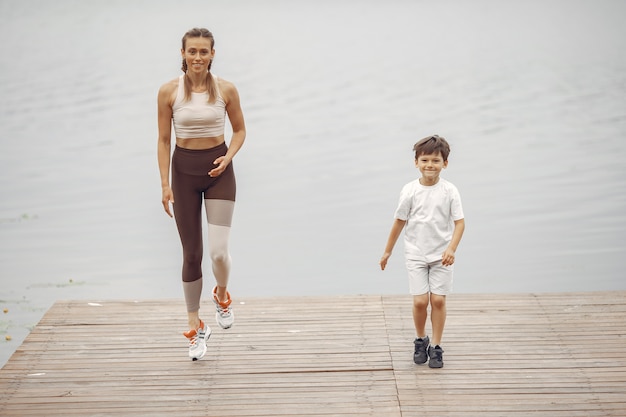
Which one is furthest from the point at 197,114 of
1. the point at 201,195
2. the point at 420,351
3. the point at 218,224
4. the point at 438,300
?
the point at 420,351

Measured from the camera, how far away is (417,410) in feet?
16.3

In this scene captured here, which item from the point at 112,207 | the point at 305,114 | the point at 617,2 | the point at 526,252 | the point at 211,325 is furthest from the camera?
the point at 617,2

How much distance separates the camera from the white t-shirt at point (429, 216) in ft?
17.7

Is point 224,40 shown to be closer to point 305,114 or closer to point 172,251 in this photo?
point 305,114

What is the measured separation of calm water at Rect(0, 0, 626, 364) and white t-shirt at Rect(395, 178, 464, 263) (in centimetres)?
306

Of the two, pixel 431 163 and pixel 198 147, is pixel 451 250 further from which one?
pixel 198 147

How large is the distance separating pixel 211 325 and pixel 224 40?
2266cm

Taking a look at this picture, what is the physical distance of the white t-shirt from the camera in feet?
17.7

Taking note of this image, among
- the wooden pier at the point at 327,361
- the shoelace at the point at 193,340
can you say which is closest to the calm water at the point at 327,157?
the wooden pier at the point at 327,361

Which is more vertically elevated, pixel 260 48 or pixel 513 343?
pixel 513 343

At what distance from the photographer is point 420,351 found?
558 cm

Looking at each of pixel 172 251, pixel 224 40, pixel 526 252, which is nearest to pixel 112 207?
pixel 172 251

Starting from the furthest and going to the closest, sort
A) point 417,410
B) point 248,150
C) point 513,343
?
point 248,150, point 513,343, point 417,410

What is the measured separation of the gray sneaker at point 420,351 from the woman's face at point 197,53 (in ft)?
6.17
